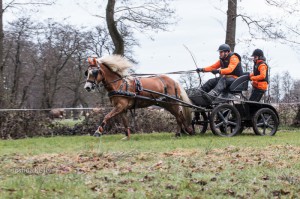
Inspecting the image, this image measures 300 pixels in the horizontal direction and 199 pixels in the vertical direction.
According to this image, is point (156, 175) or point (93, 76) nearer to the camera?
point (156, 175)

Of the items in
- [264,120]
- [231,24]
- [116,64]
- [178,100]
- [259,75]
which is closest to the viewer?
[116,64]

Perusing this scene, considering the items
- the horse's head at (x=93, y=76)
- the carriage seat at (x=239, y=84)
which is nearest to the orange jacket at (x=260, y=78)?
the carriage seat at (x=239, y=84)

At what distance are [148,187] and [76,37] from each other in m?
40.5

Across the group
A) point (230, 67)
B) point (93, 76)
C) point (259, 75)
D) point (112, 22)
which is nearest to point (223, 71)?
point (230, 67)

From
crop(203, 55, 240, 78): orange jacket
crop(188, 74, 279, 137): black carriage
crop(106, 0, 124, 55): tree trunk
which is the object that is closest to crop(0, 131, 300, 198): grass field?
crop(188, 74, 279, 137): black carriage

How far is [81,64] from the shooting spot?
48688mm

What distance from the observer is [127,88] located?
13.3 meters

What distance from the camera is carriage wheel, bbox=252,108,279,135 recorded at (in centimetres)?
1422

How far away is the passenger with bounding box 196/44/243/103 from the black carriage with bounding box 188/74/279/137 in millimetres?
180

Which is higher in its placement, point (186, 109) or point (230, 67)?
point (230, 67)

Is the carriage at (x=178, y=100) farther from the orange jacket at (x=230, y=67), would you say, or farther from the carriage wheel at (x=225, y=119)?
the orange jacket at (x=230, y=67)

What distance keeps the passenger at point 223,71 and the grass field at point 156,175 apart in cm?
475

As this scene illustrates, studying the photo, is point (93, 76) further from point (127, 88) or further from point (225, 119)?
A: point (225, 119)

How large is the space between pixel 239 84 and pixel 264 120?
137 centimetres
